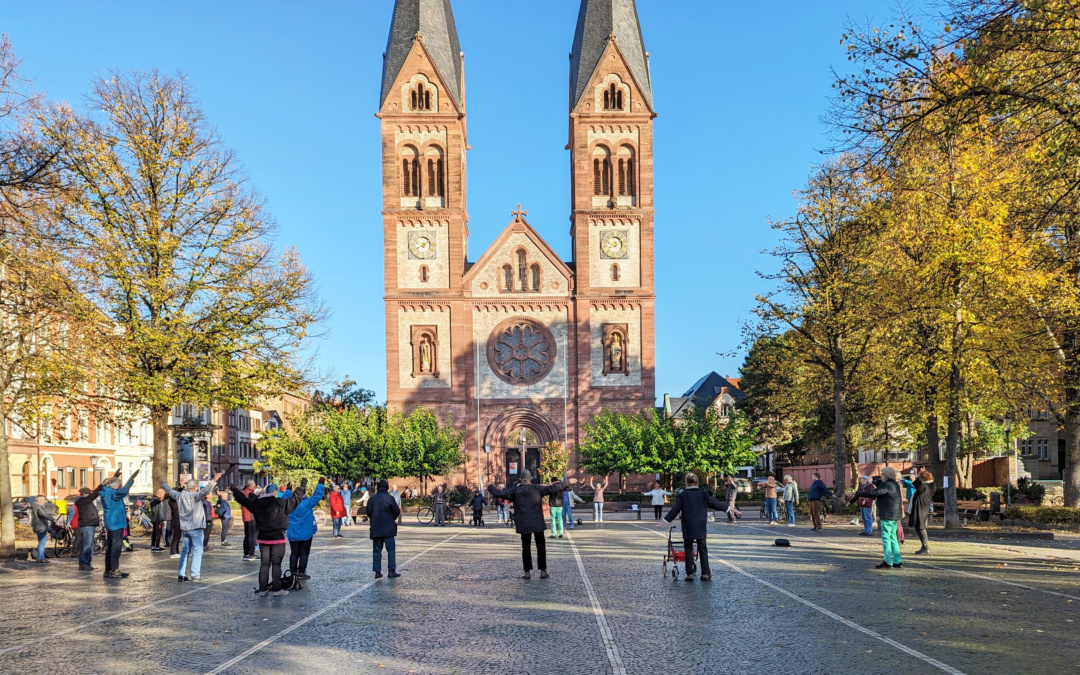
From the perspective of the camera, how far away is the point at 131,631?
35.0 ft

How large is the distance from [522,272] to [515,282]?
70 centimetres

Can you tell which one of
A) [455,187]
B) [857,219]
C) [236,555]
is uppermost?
[455,187]

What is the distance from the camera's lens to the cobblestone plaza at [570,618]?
8648mm

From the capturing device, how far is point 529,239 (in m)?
56.2

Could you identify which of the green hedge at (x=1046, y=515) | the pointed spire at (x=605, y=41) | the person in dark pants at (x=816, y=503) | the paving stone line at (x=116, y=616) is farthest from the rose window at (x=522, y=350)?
the paving stone line at (x=116, y=616)

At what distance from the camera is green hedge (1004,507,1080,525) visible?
2547 cm

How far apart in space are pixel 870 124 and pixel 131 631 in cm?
1086

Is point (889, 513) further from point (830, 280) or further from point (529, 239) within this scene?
point (529, 239)

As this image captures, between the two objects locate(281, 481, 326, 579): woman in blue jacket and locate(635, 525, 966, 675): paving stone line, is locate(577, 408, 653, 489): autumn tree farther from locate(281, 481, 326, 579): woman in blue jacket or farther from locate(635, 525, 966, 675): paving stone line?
locate(281, 481, 326, 579): woman in blue jacket

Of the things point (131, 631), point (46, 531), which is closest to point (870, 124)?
point (131, 631)

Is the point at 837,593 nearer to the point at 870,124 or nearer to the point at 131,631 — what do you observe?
the point at 870,124

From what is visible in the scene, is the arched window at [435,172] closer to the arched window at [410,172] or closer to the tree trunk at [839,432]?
the arched window at [410,172]

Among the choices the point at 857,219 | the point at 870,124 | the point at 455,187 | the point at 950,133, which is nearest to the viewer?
the point at 950,133

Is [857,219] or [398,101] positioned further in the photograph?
[398,101]
